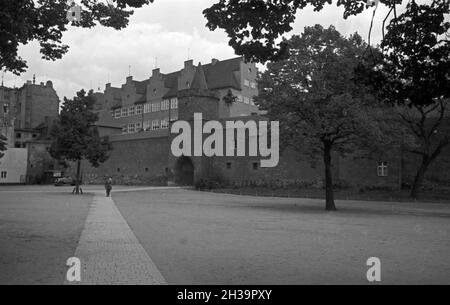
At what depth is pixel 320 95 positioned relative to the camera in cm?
2503

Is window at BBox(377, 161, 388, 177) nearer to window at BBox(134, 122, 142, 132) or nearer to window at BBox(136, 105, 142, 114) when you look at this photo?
window at BBox(134, 122, 142, 132)

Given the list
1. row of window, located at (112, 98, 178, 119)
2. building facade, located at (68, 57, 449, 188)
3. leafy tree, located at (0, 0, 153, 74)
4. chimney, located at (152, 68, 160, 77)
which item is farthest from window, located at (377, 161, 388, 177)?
chimney, located at (152, 68, 160, 77)

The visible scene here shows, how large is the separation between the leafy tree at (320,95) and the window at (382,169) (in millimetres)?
19200

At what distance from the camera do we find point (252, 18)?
8688mm

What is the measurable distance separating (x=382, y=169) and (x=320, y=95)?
22.5 m

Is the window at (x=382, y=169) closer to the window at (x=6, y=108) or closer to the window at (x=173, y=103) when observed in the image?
the window at (x=173, y=103)

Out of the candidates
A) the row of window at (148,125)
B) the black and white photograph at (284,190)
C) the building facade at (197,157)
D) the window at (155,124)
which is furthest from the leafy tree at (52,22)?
the window at (155,124)

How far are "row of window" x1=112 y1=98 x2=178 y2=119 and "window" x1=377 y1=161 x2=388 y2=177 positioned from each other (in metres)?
43.9

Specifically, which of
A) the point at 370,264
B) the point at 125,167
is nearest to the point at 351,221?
the point at 370,264

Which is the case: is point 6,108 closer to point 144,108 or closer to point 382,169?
point 144,108

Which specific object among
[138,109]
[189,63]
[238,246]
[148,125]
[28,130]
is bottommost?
[238,246]

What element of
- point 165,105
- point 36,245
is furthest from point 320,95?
point 165,105

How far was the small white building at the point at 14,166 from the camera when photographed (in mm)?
78938
